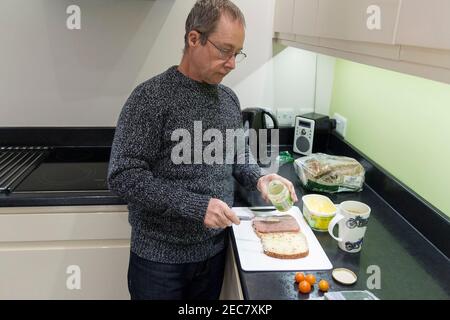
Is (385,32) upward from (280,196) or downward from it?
upward

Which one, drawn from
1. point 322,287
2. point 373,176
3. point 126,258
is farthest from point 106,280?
point 373,176

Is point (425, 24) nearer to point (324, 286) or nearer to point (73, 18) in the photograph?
point (324, 286)

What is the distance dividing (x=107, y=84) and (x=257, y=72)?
70 centimetres

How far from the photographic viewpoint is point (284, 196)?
110 centimetres

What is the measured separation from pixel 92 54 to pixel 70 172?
0.53 meters

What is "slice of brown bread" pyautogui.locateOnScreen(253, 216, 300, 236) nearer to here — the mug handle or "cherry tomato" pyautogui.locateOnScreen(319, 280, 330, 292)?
the mug handle

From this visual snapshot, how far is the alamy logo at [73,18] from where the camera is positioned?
158cm

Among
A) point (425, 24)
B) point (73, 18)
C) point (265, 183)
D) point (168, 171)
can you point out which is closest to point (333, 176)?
point (265, 183)

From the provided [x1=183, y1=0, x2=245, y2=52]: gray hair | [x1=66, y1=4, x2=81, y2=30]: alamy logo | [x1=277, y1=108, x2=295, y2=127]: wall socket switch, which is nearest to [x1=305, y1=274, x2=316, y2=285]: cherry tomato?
[x1=183, y1=0, x2=245, y2=52]: gray hair

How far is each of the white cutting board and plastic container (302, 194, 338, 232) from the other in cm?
3

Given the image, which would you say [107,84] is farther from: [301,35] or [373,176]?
[373,176]

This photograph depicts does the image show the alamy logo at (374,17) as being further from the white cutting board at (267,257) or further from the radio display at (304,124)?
the radio display at (304,124)

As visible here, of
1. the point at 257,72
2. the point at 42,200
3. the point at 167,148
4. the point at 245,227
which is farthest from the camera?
the point at 257,72

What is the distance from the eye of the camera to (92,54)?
164cm
